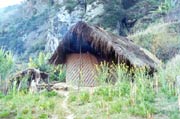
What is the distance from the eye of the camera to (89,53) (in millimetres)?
13445

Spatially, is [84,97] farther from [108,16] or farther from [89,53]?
[108,16]

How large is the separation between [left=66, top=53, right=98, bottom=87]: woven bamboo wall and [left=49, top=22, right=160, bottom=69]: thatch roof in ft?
0.78

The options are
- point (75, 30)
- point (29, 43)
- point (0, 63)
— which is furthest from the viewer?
point (29, 43)

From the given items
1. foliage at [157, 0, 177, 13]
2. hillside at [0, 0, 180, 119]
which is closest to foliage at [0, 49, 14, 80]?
hillside at [0, 0, 180, 119]

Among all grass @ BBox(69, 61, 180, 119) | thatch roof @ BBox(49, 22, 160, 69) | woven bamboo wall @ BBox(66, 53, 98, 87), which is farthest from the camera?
woven bamboo wall @ BBox(66, 53, 98, 87)

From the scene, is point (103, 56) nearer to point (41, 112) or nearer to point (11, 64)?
point (11, 64)

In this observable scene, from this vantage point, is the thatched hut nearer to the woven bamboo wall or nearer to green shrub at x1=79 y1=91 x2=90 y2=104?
the woven bamboo wall

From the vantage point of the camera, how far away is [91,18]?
23.0 metres

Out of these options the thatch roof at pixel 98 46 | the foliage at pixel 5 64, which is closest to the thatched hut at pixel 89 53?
the thatch roof at pixel 98 46

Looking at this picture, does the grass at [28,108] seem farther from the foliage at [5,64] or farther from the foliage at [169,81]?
the foliage at [5,64]

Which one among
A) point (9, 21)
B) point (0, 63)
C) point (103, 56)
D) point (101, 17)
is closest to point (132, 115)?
point (103, 56)

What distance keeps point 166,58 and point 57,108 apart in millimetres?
10591

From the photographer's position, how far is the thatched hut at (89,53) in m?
12.3

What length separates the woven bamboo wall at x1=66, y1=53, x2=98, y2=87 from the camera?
13.2 metres
